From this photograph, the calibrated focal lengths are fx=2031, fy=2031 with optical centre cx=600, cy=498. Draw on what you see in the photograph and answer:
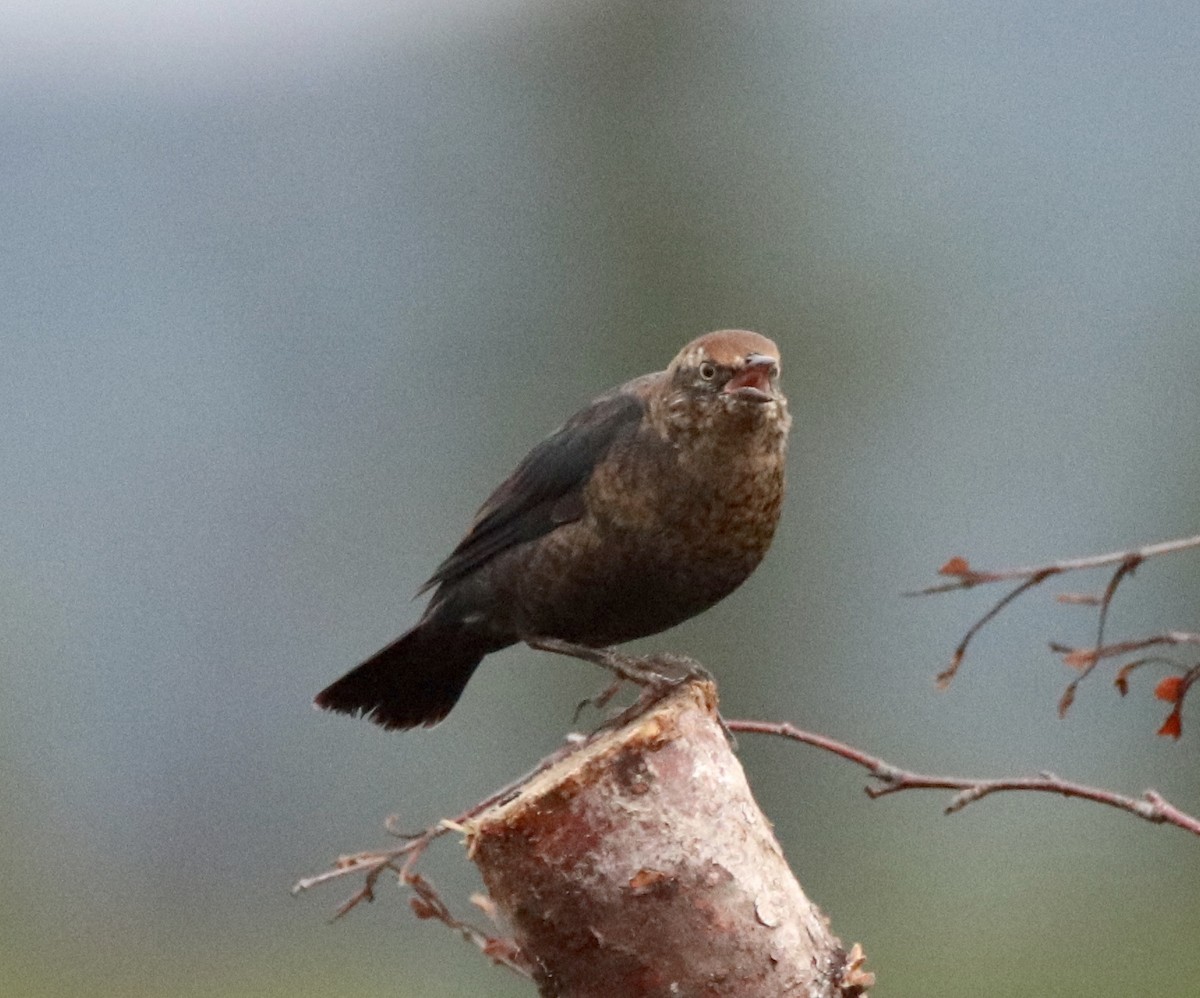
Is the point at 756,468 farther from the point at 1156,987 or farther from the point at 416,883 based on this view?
the point at 1156,987

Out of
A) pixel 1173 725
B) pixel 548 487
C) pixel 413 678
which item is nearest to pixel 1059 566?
pixel 1173 725

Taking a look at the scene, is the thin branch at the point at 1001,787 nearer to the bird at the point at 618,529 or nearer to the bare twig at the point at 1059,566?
the bare twig at the point at 1059,566

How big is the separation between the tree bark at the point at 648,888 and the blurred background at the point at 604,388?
4.93 metres

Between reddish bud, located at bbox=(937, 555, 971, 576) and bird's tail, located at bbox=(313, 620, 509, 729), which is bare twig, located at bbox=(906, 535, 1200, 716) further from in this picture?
bird's tail, located at bbox=(313, 620, 509, 729)

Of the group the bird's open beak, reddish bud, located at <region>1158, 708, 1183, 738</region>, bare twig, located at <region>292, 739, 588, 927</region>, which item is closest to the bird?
the bird's open beak

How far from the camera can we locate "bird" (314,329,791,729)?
3.80m

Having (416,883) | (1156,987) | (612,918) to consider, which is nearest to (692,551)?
(416,883)

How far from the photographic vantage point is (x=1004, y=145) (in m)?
24.9

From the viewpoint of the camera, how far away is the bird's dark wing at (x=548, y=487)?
13.4ft

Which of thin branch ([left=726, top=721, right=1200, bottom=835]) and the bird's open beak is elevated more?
the bird's open beak

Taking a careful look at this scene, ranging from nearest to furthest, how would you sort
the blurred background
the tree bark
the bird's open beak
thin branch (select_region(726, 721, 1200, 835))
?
thin branch (select_region(726, 721, 1200, 835))
the tree bark
the bird's open beak
the blurred background

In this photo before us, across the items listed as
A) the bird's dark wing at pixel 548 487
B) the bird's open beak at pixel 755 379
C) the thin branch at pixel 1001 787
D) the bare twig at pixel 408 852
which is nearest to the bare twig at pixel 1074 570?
the thin branch at pixel 1001 787

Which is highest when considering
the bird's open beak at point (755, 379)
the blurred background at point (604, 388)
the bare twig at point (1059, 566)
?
the bird's open beak at point (755, 379)

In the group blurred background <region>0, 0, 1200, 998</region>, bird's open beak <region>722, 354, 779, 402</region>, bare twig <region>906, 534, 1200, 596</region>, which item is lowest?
blurred background <region>0, 0, 1200, 998</region>
